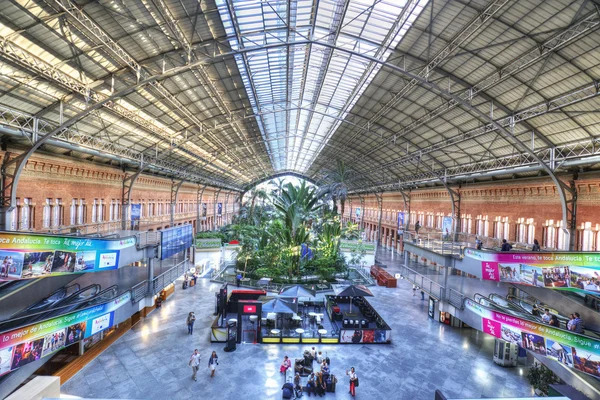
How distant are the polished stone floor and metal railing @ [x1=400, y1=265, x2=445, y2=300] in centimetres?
238

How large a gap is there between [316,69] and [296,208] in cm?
1002

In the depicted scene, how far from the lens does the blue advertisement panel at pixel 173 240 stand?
1773cm

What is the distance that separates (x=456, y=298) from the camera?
54.8ft

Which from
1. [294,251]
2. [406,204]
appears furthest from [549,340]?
[406,204]

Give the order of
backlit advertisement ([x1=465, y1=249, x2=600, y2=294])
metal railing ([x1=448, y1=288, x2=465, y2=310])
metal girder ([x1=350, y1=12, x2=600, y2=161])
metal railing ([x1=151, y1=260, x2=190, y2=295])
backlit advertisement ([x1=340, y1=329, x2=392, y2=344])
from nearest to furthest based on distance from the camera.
A: metal girder ([x1=350, y1=12, x2=600, y2=161])
backlit advertisement ([x1=465, y1=249, x2=600, y2=294])
metal railing ([x1=448, y1=288, x2=465, y2=310])
backlit advertisement ([x1=340, y1=329, x2=392, y2=344])
metal railing ([x1=151, y1=260, x2=190, y2=295])

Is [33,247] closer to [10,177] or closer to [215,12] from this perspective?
[10,177]

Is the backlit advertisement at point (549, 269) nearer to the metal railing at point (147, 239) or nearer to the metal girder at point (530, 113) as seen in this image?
the metal girder at point (530, 113)

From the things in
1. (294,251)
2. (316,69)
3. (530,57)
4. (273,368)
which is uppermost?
(316,69)

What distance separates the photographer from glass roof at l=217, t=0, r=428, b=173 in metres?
15.4

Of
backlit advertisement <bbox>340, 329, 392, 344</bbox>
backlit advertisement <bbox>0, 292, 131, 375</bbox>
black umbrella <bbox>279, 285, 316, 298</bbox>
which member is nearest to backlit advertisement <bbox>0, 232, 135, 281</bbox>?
backlit advertisement <bbox>0, 292, 131, 375</bbox>

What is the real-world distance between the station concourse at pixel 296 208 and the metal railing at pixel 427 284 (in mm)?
243

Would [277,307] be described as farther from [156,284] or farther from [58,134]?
[58,134]

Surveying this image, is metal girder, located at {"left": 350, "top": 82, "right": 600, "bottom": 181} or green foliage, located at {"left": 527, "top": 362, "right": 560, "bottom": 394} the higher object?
metal girder, located at {"left": 350, "top": 82, "right": 600, "bottom": 181}

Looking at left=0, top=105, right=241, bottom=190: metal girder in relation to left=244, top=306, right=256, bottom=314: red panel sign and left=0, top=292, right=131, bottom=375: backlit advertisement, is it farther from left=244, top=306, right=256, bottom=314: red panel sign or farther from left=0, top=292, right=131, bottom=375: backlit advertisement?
left=244, top=306, right=256, bottom=314: red panel sign
